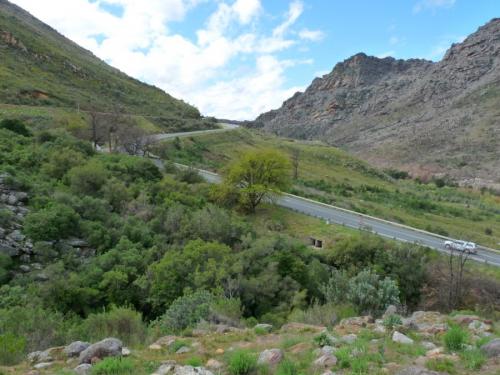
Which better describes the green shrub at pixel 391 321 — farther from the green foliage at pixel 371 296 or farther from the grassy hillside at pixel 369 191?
the grassy hillside at pixel 369 191

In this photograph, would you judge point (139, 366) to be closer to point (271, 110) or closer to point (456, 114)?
point (456, 114)

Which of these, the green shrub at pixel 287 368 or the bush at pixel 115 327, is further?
the bush at pixel 115 327

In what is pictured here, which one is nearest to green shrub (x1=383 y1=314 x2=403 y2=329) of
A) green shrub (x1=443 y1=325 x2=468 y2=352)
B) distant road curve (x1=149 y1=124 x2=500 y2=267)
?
green shrub (x1=443 y1=325 x2=468 y2=352)

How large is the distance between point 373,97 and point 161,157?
111881mm

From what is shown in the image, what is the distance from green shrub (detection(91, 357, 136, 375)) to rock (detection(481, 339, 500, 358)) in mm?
5207

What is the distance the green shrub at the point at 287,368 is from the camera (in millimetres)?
5922

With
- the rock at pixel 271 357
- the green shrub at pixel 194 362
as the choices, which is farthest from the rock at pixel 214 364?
the rock at pixel 271 357

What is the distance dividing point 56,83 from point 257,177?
4630 cm

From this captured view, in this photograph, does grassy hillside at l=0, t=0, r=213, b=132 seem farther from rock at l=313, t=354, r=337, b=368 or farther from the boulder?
rock at l=313, t=354, r=337, b=368

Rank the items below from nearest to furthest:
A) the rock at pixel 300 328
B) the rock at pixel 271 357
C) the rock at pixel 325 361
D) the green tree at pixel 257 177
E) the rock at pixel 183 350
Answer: the rock at pixel 325 361 → the rock at pixel 271 357 → the rock at pixel 183 350 → the rock at pixel 300 328 → the green tree at pixel 257 177

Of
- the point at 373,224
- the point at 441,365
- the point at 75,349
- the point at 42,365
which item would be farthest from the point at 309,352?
the point at 373,224

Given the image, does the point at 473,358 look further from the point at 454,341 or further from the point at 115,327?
the point at 115,327

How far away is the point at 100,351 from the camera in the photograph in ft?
22.1

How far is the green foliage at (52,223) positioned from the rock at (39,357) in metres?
8.79
